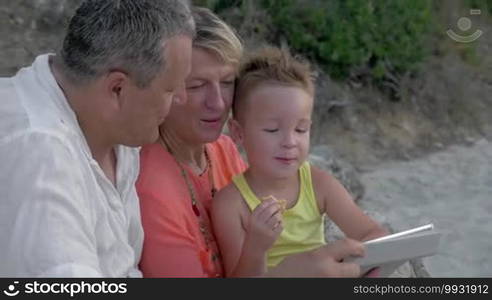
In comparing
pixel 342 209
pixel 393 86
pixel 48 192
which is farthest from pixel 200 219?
pixel 393 86

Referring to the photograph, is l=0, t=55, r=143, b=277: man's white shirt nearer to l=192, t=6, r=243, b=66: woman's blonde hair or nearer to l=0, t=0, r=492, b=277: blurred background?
l=192, t=6, r=243, b=66: woman's blonde hair

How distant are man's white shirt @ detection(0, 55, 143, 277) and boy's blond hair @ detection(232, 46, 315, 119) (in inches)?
21.8

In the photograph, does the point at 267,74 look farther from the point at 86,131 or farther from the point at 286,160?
the point at 86,131

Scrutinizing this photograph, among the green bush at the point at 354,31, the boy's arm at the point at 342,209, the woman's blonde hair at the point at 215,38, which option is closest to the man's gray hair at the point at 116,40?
the woman's blonde hair at the point at 215,38

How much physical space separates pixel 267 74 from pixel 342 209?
16.8 inches

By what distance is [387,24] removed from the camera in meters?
7.07

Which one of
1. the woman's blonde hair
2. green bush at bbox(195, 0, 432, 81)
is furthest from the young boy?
green bush at bbox(195, 0, 432, 81)

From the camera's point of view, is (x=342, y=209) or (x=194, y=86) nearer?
(x=194, y=86)

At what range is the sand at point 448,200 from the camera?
5430mm

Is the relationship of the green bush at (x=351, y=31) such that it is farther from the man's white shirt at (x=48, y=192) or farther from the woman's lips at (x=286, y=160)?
the man's white shirt at (x=48, y=192)

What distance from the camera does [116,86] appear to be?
2033 mm

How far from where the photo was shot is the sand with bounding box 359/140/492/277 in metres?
5.43

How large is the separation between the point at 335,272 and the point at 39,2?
14.9ft

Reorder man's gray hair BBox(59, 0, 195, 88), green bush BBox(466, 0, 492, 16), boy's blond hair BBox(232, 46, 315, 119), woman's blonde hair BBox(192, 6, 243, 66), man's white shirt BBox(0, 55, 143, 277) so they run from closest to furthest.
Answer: man's white shirt BBox(0, 55, 143, 277) < man's gray hair BBox(59, 0, 195, 88) < woman's blonde hair BBox(192, 6, 243, 66) < boy's blond hair BBox(232, 46, 315, 119) < green bush BBox(466, 0, 492, 16)
